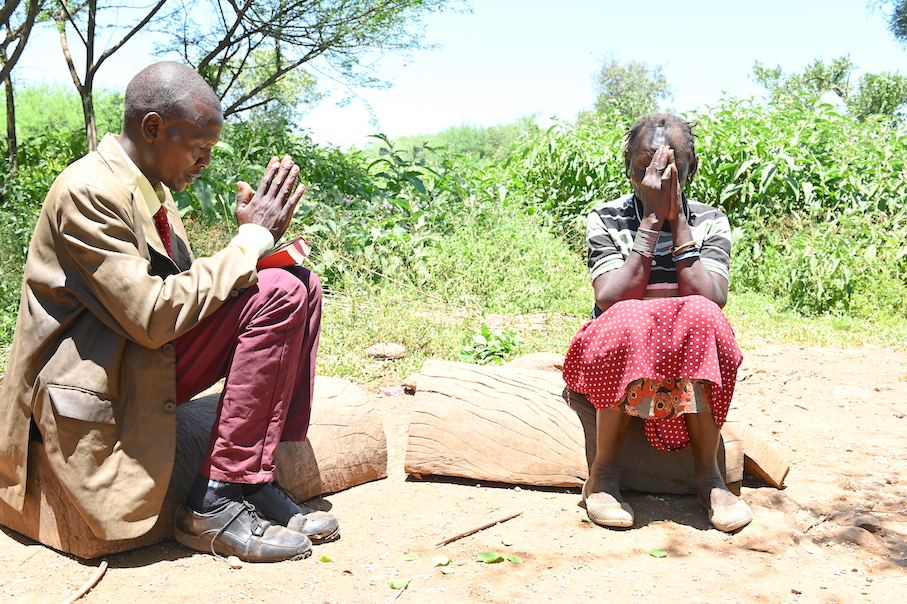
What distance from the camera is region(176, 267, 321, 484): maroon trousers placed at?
227cm

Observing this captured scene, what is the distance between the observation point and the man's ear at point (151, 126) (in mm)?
2229

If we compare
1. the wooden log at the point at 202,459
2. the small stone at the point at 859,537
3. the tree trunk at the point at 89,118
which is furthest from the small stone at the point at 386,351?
the tree trunk at the point at 89,118

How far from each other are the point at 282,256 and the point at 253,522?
84cm

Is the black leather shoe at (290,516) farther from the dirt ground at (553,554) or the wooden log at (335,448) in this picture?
the wooden log at (335,448)

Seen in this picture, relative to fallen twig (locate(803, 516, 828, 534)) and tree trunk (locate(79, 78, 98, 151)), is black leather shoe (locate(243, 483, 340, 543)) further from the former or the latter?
tree trunk (locate(79, 78, 98, 151))

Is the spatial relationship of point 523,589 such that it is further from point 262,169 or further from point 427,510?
point 262,169

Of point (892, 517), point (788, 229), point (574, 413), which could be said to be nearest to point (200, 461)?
point (574, 413)

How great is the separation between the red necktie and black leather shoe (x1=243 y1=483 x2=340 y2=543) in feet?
2.78

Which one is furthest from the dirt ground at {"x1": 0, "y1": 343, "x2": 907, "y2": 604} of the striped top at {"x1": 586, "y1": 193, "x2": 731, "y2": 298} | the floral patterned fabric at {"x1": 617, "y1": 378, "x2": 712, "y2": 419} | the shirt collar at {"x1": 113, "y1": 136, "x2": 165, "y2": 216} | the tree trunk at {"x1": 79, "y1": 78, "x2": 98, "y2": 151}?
the tree trunk at {"x1": 79, "y1": 78, "x2": 98, "y2": 151}

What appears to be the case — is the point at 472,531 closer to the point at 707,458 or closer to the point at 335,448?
the point at 335,448

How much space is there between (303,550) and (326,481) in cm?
55

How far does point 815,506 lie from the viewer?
2.84 m

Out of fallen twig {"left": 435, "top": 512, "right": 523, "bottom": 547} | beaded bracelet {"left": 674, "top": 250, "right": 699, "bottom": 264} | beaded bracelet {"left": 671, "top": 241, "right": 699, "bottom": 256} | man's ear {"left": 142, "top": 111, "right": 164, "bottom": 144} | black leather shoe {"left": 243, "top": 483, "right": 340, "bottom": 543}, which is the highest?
man's ear {"left": 142, "top": 111, "right": 164, "bottom": 144}

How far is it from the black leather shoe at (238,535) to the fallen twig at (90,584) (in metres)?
0.24
